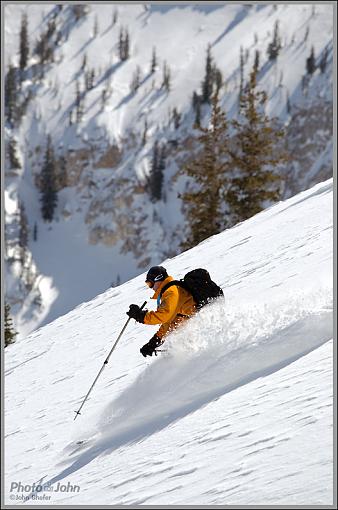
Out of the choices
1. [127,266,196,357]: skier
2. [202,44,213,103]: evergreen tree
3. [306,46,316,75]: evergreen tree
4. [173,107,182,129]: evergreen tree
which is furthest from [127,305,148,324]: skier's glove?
[306,46,316,75]: evergreen tree

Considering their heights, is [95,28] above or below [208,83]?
above

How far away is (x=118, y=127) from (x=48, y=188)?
22.4 m

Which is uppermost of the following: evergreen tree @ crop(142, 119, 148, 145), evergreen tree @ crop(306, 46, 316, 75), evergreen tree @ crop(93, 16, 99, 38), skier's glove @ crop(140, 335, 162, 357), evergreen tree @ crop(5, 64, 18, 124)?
evergreen tree @ crop(93, 16, 99, 38)

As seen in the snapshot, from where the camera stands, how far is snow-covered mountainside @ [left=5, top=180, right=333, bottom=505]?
5.46 meters

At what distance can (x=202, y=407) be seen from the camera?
7.68m

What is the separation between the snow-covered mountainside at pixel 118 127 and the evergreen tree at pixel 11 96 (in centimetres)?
228

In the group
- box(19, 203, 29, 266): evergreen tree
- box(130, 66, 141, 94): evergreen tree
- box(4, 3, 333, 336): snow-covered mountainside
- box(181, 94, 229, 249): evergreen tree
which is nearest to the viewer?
box(181, 94, 229, 249): evergreen tree

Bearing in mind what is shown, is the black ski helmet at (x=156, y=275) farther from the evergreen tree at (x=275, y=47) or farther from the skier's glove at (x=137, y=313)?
the evergreen tree at (x=275, y=47)

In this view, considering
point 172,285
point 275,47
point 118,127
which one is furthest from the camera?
point 275,47

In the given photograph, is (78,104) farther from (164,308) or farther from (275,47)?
(164,308)

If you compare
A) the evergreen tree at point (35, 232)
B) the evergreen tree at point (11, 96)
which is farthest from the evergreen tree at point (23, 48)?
the evergreen tree at point (35, 232)

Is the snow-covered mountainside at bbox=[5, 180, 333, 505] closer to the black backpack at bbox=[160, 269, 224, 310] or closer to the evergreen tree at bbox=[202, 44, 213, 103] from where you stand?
the black backpack at bbox=[160, 269, 224, 310]

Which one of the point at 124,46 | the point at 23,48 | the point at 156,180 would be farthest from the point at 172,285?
the point at 124,46

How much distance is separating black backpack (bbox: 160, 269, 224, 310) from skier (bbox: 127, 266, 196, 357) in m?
0.07
